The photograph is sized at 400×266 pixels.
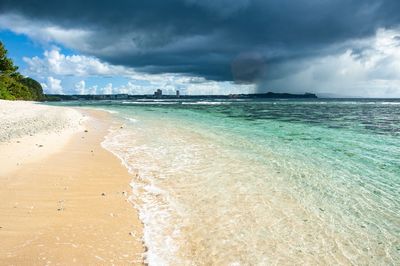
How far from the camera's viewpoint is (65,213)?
24.7ft

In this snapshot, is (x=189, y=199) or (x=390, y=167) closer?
(x=189, y=199)

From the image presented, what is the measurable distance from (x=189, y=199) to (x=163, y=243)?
2817mm

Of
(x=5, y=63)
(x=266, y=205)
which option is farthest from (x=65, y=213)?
(x=5, y=63)

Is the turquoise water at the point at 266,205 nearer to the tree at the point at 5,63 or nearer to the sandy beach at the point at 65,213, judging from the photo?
the sandy beach at the point at 65,213

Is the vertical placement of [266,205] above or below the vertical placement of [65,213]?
below

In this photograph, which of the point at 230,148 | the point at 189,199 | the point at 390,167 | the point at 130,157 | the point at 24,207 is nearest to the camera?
the point at 24,207

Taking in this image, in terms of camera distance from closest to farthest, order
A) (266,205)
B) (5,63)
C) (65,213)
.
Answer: (65,213) < (266,205) < (5,63)

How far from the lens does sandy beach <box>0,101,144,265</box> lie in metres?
5.70

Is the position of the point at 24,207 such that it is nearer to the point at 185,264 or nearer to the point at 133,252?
the point at 133,252

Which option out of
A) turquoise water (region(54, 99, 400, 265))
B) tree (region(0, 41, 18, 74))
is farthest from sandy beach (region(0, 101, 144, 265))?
tree (region(0, 41, 18, 74))

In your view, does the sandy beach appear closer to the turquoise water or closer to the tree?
the turquoise water

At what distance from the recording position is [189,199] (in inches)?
367

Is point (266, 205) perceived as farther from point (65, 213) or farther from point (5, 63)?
point (5, 63)

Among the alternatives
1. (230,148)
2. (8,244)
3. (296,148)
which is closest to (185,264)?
(8,244)
